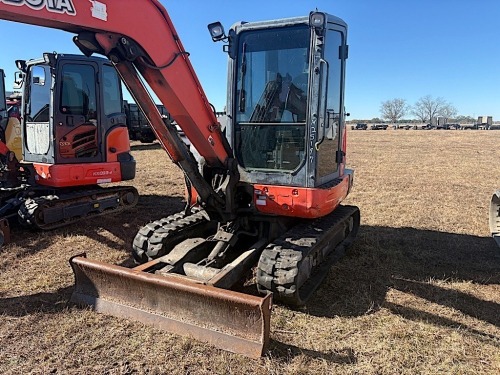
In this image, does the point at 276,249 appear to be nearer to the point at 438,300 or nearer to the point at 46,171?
the point at 438,300

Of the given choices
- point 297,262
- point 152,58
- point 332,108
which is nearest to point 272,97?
point 332,108

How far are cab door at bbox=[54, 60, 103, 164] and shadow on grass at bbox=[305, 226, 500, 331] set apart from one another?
14.8ft

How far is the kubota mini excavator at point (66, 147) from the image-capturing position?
649 cm

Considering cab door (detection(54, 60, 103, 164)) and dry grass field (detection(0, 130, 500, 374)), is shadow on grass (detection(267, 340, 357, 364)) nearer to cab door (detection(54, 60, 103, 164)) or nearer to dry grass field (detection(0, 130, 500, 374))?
dry grass field (detection(0, 130, 500, 374))

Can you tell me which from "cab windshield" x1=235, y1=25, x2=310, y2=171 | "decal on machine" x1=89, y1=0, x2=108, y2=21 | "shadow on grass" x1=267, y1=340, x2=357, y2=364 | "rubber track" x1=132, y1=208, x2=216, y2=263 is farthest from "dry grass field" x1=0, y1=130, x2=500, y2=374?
"decal on machine" x1=89, y1=0, x2=108, y2=21

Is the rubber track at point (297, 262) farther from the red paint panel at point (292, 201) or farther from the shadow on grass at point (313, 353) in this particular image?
the shadow on grass at point (313, 353)

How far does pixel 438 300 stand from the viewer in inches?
165

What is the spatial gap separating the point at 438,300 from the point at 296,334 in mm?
1656

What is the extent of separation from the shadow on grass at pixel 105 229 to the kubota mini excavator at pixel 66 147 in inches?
5.9

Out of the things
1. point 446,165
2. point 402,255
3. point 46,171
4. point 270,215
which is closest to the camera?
point 270,215

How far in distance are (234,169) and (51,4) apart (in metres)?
2.23

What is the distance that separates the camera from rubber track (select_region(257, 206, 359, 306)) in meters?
3.77

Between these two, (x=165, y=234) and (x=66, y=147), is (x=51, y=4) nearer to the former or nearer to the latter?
(x=165, y=234)

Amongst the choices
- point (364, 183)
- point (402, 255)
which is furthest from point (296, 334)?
point (364, 183)
